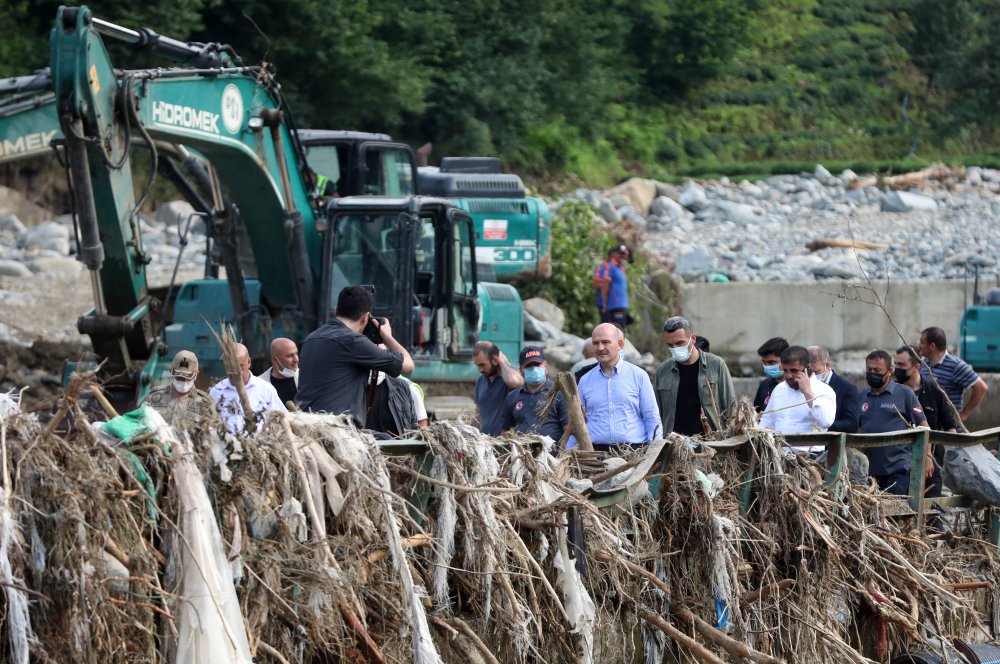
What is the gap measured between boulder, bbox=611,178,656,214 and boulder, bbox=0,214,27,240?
1353 centimetres

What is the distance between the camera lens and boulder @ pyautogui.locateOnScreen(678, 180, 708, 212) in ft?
Result: 112

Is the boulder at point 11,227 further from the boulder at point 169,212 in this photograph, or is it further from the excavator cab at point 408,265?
the excavator cab at point 408,265

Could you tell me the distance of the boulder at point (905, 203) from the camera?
33.7m

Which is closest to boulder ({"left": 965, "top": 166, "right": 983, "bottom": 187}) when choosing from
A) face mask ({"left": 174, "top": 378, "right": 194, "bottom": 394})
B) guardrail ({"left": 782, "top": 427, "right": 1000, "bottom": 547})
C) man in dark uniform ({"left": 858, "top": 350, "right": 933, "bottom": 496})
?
man in dark uniform ({"left": 858, "top": 350, "right": 933, "bottom": 496})

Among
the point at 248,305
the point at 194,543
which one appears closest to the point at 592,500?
the point at 194,543

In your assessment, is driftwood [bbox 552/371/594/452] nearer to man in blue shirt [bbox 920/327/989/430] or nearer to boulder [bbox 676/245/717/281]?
man in blue shirt [bbox 920/327/989/430]

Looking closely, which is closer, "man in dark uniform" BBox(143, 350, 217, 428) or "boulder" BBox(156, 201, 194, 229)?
"man in dark uniform" BBox(143, 350, 217, 428)

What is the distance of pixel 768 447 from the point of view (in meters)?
7.22

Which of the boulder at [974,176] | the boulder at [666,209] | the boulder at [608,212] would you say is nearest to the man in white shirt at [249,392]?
the boulder at [608,212]

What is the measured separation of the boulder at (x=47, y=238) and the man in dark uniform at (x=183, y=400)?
1795 cm

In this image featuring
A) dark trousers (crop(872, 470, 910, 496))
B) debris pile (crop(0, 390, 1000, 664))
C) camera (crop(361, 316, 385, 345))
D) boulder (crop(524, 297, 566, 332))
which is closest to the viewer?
debris pile (crop(0, 390, 1000, 664))

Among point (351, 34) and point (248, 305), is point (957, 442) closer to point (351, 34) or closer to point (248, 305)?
point (248, 305)

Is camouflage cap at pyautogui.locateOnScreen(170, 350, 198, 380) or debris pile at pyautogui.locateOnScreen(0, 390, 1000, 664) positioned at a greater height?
camouflage cap at pyautogui.locateOnScreen(170, 350, 198, 380)

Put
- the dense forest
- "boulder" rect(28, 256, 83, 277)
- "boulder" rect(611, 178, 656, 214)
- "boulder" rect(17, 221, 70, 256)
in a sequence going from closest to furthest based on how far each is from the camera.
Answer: "boulder" rect(28, 256, 83, 277) → "boulder" rect(17, 221, 70, 256) → the dense forest → "boulder" rect(611, 178, 656, 214)
